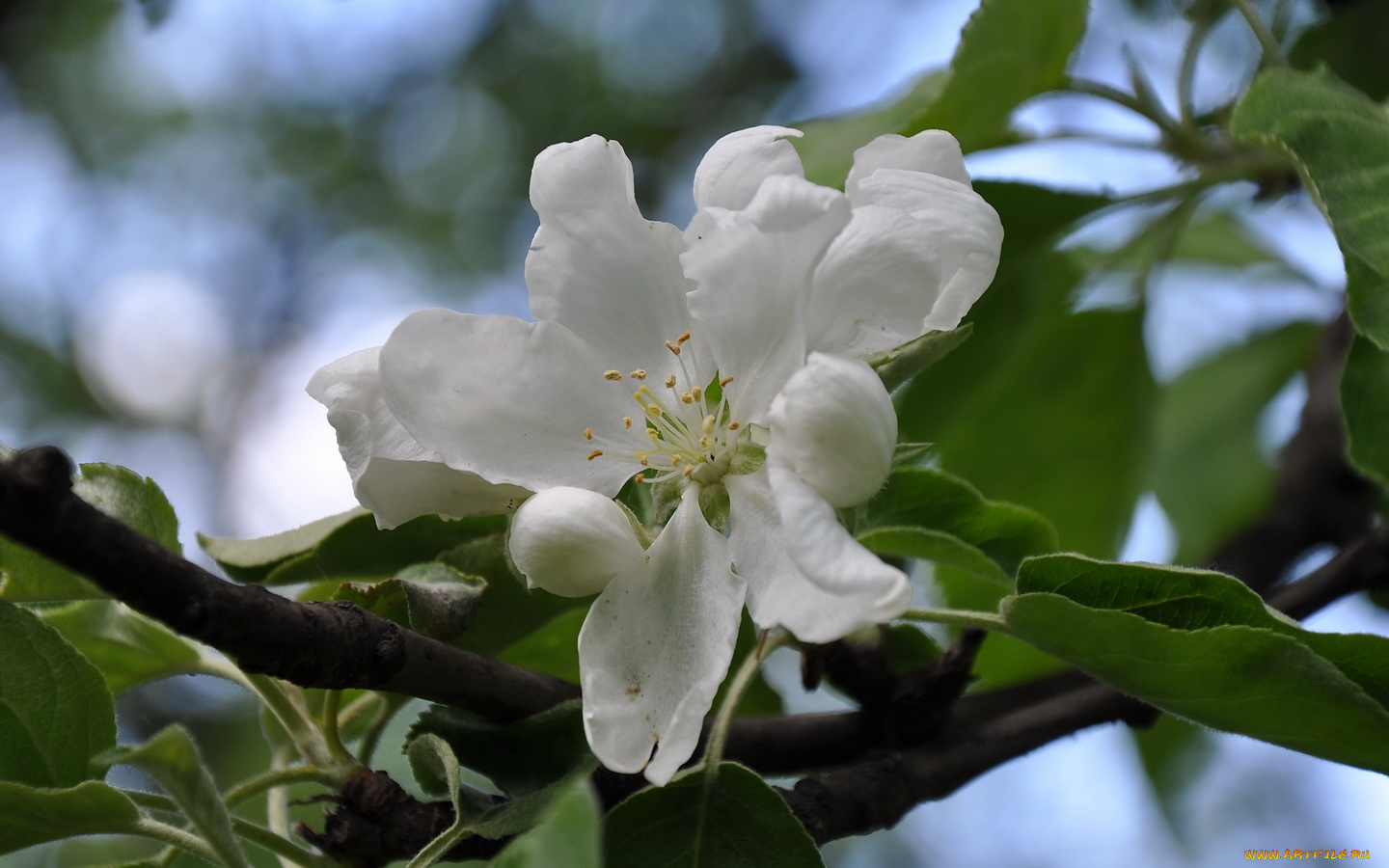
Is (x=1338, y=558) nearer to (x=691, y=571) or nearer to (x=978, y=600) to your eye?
(x=978, y=600)

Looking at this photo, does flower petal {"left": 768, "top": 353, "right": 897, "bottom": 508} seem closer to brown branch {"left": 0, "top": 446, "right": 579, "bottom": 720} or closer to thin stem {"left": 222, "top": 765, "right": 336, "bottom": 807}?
brown branch {"left": 0, "top": 446, "right": 579, "bottom": 720}

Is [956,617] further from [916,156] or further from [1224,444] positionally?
[1224,444]

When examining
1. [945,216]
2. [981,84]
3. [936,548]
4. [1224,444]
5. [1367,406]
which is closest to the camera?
[945,216]

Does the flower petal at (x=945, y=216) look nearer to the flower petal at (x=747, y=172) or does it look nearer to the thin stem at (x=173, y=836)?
the flower petal at (x=747, y=172)

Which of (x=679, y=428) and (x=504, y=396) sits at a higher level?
(x=504, y=396)

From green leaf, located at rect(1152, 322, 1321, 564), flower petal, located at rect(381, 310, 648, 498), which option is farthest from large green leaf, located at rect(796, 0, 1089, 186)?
green leaf, located at rect(1152, 322, 1321, 564)

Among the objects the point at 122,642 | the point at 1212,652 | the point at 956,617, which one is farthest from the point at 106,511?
the point at 1212,652
